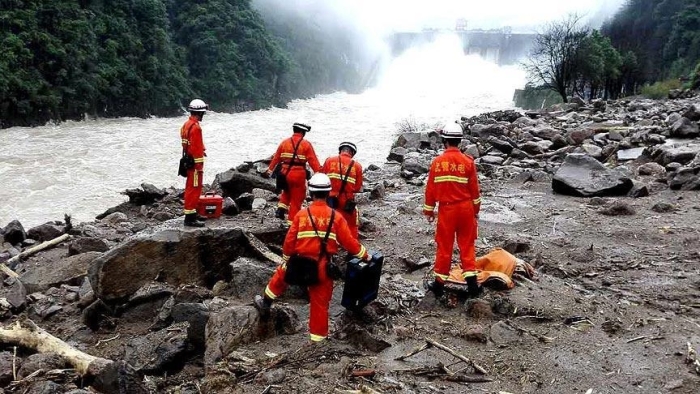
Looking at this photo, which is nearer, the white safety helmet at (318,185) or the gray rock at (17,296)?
the white safety helmet at (318,185)

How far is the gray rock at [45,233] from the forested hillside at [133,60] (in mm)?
22871

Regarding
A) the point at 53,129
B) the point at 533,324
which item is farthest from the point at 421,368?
the point at 53,129

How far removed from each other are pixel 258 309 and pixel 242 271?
101cm

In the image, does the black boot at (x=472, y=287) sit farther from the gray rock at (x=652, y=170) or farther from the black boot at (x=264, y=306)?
the gray rock at (x=652, y=170)

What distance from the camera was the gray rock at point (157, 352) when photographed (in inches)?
175

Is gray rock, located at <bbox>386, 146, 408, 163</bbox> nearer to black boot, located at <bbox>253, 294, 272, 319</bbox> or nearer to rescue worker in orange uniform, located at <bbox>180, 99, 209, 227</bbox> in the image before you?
rescue worker in orange uniform, located at <bbox>180, 99, 209, 227</bbox>

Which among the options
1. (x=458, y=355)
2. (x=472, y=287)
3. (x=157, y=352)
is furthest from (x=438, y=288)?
(x=157, y=352)

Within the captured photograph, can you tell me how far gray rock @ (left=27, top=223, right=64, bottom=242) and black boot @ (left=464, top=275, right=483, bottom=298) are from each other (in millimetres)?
6837

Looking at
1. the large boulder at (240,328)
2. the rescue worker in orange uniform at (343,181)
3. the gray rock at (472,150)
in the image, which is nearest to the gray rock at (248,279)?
the large boulder at (240,328)

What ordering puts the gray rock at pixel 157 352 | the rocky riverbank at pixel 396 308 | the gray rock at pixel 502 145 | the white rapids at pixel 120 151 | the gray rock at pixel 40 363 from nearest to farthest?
the rocky riverbank at pixel 396 308 → the gray rock at pixel 40 363 → the gray rock at pixel 157 352 → the gray rock at pixel 502 145 → the white rapids at pixel 120 151

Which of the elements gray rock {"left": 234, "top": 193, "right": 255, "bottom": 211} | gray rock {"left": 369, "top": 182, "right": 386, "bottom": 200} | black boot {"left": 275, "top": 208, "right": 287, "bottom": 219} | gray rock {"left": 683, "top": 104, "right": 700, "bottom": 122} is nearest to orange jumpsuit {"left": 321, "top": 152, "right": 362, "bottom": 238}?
black boot {"left": 275, "top": 208, "right": 287, "bottom": 219}

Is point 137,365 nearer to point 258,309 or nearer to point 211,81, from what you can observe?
point 258,309

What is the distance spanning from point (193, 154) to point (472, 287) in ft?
12.2

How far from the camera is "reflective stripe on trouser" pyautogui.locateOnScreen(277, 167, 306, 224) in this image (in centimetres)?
732
